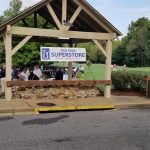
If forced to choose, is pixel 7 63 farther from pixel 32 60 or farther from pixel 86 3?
pixel 32 60

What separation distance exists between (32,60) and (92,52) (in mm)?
81062

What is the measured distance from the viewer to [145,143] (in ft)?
29.8

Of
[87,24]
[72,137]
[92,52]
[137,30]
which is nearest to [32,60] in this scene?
[87,24]

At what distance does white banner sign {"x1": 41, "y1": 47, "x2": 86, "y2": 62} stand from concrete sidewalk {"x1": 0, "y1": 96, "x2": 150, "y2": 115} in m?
1.87

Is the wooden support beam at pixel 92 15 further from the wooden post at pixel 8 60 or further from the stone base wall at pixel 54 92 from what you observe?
the wooden post at pixel 8 60

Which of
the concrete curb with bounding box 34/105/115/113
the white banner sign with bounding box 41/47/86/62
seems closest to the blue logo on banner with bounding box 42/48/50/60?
the white banner sign with bounding box 41/47/86/62

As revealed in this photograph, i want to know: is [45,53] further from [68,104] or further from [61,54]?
[68,104]

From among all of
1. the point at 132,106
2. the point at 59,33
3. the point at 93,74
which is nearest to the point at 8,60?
the point at 59,33

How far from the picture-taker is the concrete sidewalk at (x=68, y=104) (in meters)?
14.1

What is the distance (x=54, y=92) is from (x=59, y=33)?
8.33 ft

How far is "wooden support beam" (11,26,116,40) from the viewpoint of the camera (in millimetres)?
15977

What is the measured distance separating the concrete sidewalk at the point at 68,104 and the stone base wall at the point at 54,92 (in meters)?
0.56

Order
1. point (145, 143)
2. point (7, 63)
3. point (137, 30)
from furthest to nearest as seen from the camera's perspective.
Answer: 1. point (137, 30)
2. point (7, 63)
3. point (145, 143)

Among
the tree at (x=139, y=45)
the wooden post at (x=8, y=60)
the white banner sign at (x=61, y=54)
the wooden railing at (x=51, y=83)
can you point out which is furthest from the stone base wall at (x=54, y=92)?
the tree at (x=139, y=45)
